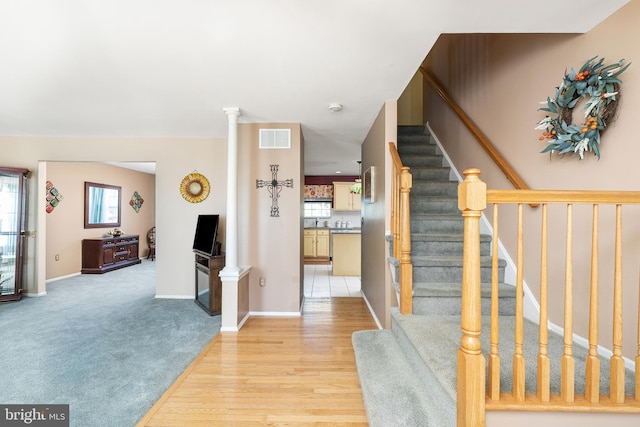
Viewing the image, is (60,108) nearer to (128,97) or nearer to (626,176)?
(128,97)

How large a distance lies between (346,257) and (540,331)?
5039 millimetres

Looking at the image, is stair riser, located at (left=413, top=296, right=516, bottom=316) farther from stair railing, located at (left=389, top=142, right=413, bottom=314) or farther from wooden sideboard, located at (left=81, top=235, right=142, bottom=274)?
wooden sideboard, located at (left=81, top=235, right=142, bottom=274)

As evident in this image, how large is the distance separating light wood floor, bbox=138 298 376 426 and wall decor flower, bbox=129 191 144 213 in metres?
6.39

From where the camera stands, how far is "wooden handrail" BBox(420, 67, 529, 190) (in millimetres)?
2342

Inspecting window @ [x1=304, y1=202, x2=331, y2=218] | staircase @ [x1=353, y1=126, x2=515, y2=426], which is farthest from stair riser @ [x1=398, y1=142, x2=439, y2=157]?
window @ [x1=304, y1=202, x2=331, y2=218]

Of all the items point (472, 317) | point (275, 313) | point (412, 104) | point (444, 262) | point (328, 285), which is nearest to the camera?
point (472, 317)

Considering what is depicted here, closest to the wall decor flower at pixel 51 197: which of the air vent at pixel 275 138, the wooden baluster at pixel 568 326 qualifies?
the air vent at pixel 275 138

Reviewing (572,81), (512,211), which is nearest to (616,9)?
(572,81)

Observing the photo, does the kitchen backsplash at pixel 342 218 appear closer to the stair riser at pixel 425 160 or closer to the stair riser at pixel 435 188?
the stair riser at pixel 425 160

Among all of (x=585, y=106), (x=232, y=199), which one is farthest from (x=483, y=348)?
(x=232, y=199)

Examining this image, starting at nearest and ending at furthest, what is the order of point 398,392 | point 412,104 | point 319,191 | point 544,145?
point 398,392
point 544,145
point 412,104
point 319,191

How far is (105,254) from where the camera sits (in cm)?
639

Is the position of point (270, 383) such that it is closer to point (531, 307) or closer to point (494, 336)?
point (494, 336)

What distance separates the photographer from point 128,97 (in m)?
2.98
